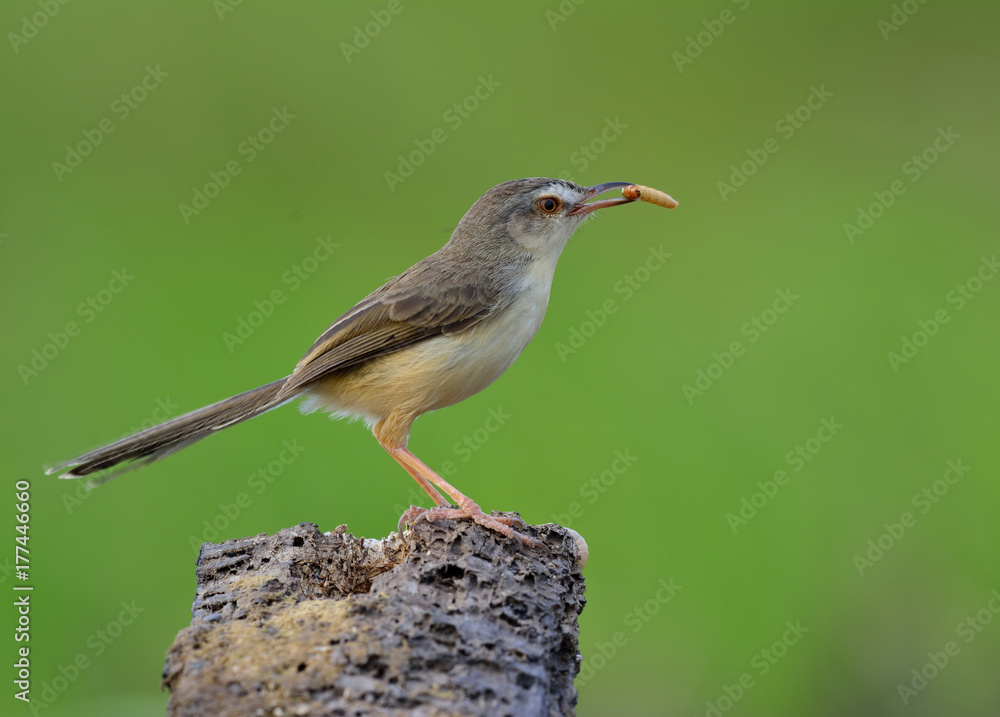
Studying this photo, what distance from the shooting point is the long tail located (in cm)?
550

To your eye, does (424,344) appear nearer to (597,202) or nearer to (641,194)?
(597,202)

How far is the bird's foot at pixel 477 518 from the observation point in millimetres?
4367

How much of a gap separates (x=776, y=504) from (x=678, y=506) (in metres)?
0.94

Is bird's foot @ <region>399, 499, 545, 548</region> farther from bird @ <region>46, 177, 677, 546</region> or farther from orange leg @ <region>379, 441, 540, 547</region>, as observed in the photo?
bird @ <region>46, 177, 677, 546</region>

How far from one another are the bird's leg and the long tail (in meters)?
0.64

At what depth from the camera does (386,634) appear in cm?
322

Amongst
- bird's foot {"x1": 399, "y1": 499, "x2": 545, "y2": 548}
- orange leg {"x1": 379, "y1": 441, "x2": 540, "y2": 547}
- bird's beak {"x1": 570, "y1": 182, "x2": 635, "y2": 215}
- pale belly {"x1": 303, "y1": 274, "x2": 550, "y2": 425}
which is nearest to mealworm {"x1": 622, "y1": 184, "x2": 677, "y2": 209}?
bird's beak {"x1": 570, "y1": 182, "x2": 635, "y2": 215}

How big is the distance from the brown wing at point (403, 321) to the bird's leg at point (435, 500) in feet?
1.60

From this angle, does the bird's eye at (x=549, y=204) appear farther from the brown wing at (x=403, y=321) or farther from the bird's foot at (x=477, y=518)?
the bird's foot at (x=477, y=518)

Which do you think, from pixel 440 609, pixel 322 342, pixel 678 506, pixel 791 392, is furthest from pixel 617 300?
pixel 440 609

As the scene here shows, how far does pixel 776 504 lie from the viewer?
929cm

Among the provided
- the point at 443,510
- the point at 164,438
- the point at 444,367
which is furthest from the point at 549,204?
the point at 164,438

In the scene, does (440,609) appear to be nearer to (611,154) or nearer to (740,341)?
(740,341)

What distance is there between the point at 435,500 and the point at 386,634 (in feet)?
8.80
